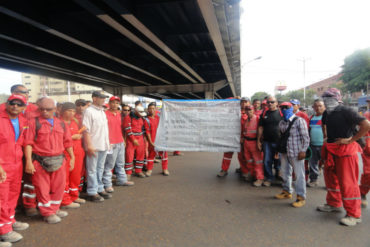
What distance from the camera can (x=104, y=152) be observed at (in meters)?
4.44

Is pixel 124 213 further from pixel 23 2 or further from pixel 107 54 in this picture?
pixel 107 54

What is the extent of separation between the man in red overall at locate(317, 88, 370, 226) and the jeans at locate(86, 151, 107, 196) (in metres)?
3.81

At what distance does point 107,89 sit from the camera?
1076 inches

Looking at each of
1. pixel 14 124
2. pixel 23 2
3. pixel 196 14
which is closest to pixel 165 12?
pixel 196 14

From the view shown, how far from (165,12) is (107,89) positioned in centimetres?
2018

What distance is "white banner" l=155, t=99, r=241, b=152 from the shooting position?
575 centimetres

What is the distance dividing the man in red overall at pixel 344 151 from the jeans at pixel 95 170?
3810 mm

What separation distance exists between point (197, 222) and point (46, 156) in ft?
7.72

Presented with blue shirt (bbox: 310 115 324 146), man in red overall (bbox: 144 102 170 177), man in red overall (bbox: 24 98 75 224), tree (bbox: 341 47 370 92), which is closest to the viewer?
man in red overall (bbox: 24 98 75 224)

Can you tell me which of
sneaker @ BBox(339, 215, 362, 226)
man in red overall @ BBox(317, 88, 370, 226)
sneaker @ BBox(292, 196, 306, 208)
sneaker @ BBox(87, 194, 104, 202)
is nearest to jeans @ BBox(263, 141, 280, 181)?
sneaker @ BBox(292, 196, 306, 208)

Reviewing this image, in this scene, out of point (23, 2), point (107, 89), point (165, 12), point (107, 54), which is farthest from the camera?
point (107, 89)

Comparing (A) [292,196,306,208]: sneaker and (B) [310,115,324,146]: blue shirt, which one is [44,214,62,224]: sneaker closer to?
(A) [292,196,306,208]: sneaker

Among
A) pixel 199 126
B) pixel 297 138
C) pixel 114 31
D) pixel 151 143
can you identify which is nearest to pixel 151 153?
A: pixel 151 143

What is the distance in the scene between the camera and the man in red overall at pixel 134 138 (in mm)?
5648
